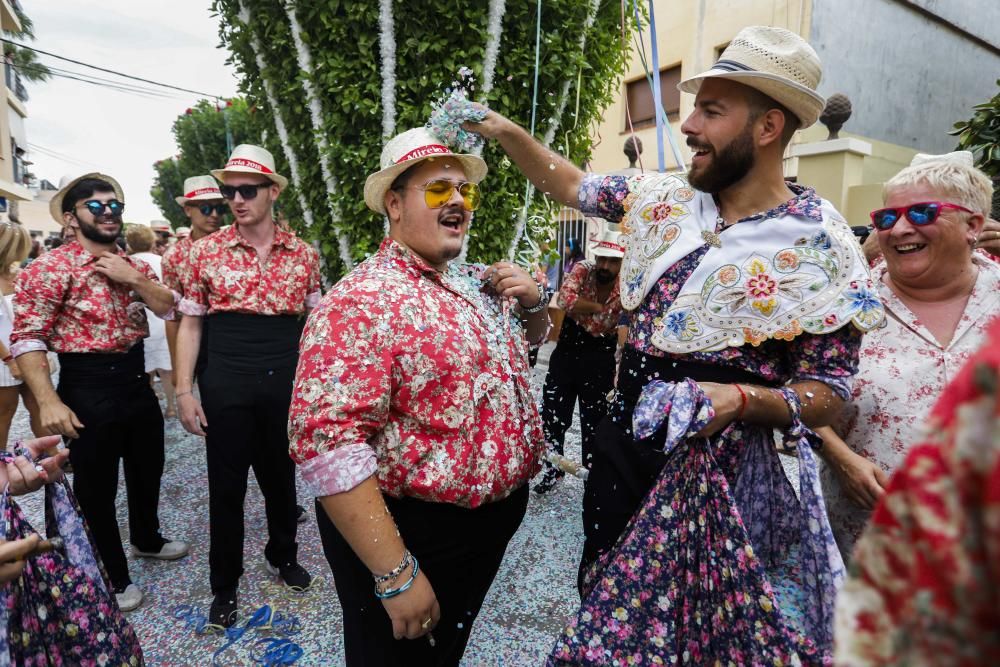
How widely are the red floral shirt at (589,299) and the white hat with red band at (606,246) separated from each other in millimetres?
127

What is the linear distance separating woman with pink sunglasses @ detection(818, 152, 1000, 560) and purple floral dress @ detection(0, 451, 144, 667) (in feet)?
7.54

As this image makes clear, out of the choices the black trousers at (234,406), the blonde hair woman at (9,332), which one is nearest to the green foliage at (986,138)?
the black trousers at (234,406)

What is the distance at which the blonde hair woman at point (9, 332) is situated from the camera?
3246mm

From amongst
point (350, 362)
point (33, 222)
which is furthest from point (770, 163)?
point (33, 222)

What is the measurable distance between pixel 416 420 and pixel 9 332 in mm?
3303

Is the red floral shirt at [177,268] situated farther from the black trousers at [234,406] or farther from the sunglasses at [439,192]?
the sunglasses at [439,192]

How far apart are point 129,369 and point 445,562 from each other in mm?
2429

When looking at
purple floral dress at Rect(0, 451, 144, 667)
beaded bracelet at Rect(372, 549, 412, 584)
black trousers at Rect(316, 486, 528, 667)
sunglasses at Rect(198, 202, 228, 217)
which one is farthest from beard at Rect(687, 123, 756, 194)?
sunglasses at Rect(198, 202, 228, 217)

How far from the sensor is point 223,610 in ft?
9.32

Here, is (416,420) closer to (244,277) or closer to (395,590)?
(395,590)

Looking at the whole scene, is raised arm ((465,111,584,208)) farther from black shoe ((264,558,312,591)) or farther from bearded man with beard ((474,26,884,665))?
black shoe ((264,558,312,591))

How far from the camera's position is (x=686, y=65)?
1055 centimetres

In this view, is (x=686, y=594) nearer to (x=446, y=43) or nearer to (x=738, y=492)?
(x=738, y=492)

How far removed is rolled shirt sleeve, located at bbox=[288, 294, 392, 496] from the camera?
1431mm
